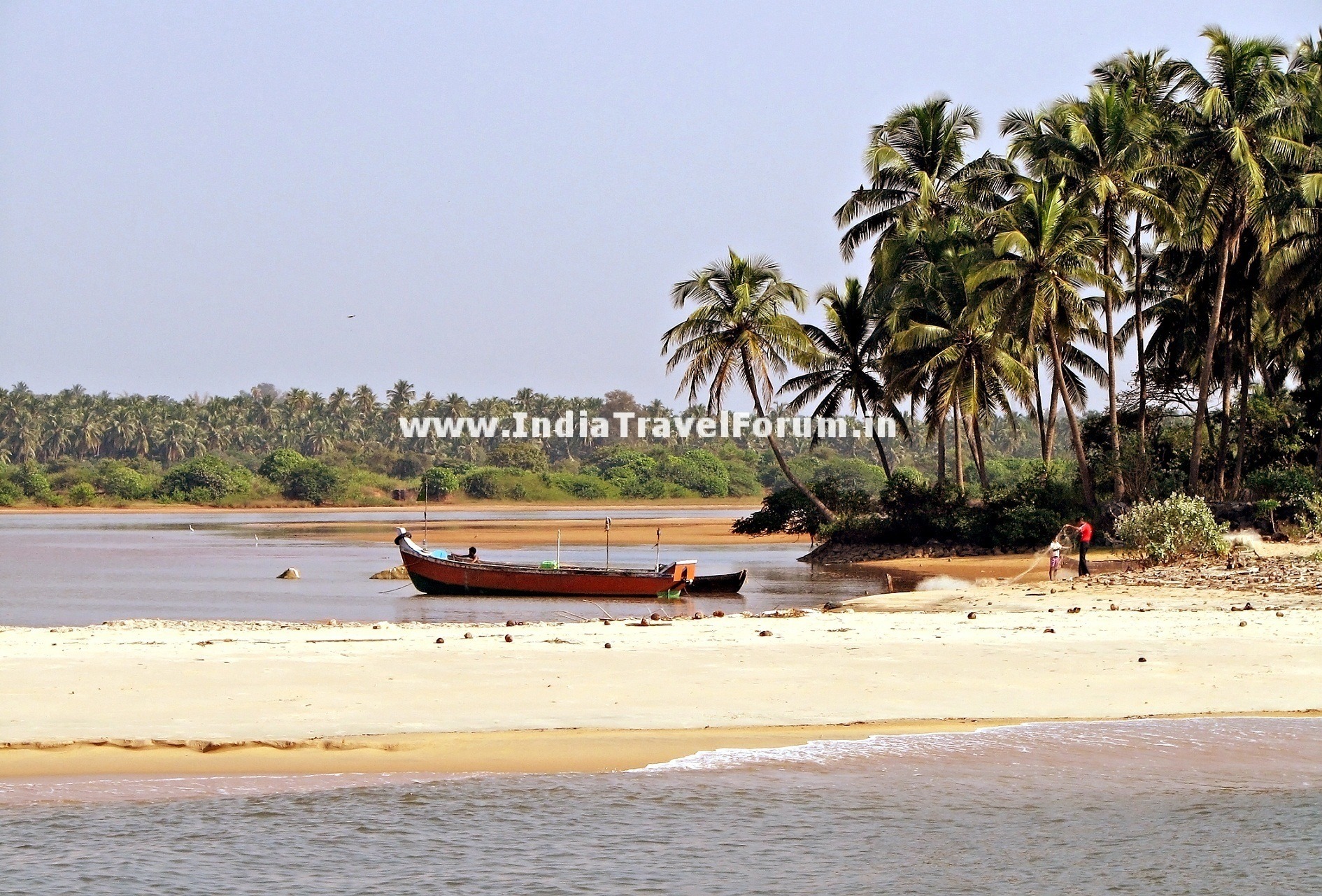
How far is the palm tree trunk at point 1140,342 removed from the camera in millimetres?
35688

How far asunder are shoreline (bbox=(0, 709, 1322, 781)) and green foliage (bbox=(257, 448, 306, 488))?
96.6 metres

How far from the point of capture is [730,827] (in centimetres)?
888

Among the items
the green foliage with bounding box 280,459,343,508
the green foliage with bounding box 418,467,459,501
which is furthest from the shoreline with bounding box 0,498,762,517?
the green foliage with bounding box 280,459,343,508

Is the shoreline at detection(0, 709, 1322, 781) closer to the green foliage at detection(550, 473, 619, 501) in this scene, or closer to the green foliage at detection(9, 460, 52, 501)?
the green foliage at detection(550, 473, 619, 501)

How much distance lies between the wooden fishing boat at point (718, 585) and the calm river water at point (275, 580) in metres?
0.38

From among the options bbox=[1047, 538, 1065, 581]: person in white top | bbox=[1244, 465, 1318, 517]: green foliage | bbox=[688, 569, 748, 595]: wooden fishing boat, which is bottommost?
bbox=[688, 569, 748, 595]: wooden fishing boat

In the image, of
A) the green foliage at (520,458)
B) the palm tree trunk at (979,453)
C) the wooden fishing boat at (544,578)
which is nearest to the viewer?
the wooden fishing boat at (544,578)

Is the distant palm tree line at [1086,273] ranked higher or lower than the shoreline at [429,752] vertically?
higher

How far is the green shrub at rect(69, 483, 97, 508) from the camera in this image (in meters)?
98.2

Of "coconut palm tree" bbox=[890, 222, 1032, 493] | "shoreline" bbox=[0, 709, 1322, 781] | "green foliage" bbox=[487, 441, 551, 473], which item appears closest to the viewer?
"shoreline" bbox=[0, 709, 1322, 781]

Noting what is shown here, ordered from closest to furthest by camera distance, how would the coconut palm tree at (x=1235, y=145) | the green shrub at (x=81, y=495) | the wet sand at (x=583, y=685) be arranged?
the wet sand at (x=583, y=685) → the coconut palm tree at (x=1235, y=145) → the green shrub at (x=81, y=495)

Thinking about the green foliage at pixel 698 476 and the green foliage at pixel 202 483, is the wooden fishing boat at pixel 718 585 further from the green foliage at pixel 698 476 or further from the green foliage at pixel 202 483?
the green foliage at pixel 202 483

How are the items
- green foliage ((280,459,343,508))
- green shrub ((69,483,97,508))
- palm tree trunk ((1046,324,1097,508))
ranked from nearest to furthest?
palm tree trunk ((1046,324,1097,508)) → green shrub ((69,483,97,508)) → green foliage ((280,459,343,508))

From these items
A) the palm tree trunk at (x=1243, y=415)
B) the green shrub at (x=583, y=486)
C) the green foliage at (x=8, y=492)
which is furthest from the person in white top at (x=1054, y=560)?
the green foliage at (x=8, y=492)
